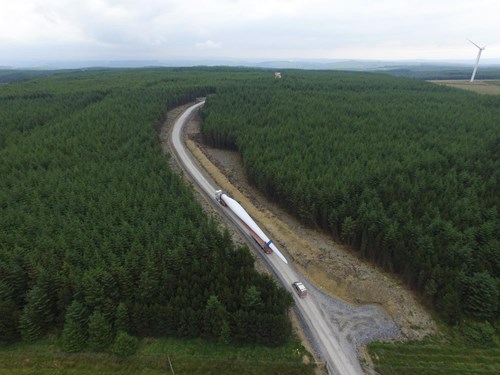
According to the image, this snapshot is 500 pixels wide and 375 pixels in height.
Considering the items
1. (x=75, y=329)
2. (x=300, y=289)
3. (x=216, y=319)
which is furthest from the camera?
(x=300, y=289)

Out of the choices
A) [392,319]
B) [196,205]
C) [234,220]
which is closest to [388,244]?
[392,319]

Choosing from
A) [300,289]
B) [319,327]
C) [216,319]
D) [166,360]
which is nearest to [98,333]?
[166,360]

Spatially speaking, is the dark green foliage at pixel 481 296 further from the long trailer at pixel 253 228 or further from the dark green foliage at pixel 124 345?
the dark green foliage at pixel 124 345

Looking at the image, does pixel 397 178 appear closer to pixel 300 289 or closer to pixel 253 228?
pixel 253 228

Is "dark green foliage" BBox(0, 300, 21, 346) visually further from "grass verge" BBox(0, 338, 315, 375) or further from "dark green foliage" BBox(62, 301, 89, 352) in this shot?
"dark green foliage" BBox(62, 301, 89, 352)

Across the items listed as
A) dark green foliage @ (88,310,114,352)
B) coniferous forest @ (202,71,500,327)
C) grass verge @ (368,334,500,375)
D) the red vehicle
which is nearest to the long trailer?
the red vehicle

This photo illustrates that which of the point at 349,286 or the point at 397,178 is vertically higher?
the point at 397,178
